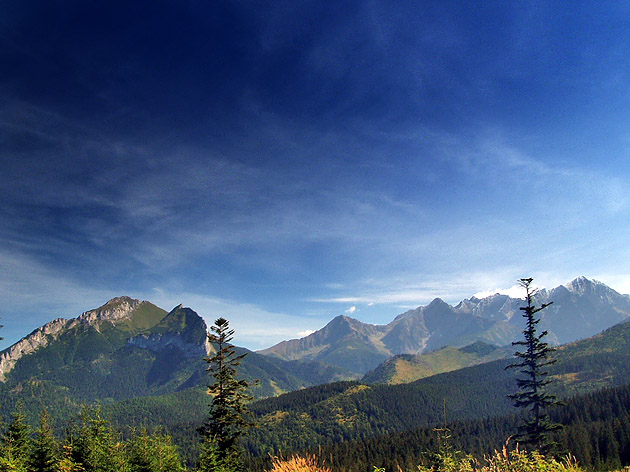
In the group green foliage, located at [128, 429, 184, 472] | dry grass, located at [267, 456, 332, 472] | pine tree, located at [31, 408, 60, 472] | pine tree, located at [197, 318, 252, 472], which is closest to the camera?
dry grass, located at [267, 456, 332, 472]

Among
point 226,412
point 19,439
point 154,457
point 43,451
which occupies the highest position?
point 226,412

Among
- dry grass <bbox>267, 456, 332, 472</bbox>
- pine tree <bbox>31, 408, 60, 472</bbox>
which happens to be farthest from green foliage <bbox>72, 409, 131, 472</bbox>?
dry grass <bbox>267, 456, 332, 472</bbox>

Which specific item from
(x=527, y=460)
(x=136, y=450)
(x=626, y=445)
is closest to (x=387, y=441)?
(x=626, y=445)

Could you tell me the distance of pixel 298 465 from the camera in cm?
790

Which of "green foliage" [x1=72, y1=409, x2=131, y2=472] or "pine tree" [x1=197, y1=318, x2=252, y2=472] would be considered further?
"green foliage" [x1=72, y1=409, x2=131, y2=472]

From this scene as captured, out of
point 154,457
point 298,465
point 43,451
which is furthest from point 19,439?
point 298,465

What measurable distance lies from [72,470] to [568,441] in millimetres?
140491

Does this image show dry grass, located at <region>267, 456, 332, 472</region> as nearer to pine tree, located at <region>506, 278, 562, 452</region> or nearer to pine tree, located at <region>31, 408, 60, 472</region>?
pine tree, located at <region>506, 278, 562, 452</region>

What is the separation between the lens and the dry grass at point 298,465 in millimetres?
7711

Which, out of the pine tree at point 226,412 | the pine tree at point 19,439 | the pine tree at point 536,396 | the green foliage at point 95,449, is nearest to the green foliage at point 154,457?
the green foliage at point 95,449

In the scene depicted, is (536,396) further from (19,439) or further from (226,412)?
(19,439)

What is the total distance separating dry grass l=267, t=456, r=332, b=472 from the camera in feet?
25.3

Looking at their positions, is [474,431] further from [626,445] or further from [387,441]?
→ [626,445]

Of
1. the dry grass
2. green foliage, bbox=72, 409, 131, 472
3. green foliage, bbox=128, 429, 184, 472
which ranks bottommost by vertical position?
green foliage, bbox=128, 429, 184, 472
